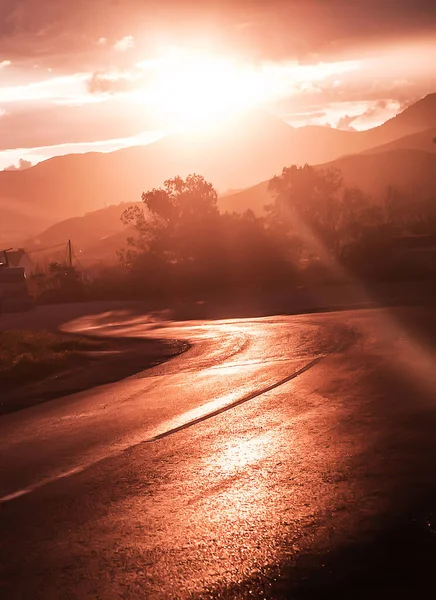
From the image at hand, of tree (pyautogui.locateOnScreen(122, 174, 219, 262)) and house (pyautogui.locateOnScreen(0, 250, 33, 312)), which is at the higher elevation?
tree (pyautogui.locateOnScreen(122, 174, 219, 262))

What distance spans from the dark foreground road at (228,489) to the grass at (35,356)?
11.6 feet

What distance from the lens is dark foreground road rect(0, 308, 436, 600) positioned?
221 inches

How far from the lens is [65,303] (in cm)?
6406

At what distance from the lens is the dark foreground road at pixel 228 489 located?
18.4ft

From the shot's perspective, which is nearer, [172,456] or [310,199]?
[172,456]

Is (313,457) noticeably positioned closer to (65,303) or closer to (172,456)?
(172,456)

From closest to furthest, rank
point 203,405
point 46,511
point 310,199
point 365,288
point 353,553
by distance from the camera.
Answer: point 353,553, point 46,511, point 203,405, point 365,288, point 310,199

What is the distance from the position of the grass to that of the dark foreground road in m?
3.54

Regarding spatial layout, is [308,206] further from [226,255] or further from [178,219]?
[226,255]

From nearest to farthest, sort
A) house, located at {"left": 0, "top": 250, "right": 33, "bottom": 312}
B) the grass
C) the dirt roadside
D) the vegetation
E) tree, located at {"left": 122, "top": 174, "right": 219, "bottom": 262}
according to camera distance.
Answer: the dirt roadside, the grass, house, located at {"left": 0, "top": 250, "right": 33, "bottom": 312}, the vegetation, tree, located at {"left": 122, "top": 174, "right": 219, "bottom": 262}

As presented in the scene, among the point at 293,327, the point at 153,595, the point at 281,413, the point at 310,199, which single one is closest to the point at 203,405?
the point at 281,413

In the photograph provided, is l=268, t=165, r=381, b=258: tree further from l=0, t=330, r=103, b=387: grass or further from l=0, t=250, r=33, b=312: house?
l=0, t=330, r=103, b=387: grass

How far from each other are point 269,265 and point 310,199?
82.7ft

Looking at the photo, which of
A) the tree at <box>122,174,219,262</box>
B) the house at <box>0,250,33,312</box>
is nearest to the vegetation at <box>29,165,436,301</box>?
the tree at <box>122,174,219,262</box>
